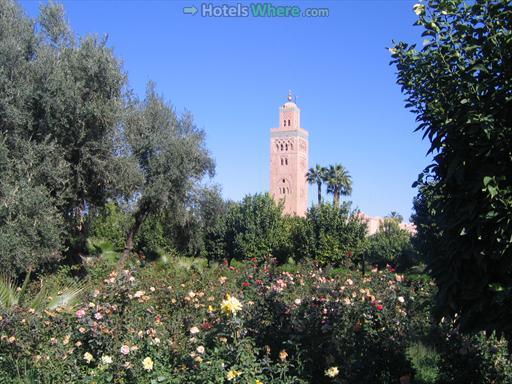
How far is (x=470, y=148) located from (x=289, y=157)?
71.0 metres

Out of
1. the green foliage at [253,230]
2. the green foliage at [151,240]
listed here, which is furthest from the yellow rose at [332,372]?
the green foliage at [253,230]

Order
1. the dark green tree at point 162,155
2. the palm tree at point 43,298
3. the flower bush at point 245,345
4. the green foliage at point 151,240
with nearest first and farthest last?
the flower bush at point 245,345
the palm tree at point 43,298
the dark green tree at point 162,155
the green foliage at point 151,240

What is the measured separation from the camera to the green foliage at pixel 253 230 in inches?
1105

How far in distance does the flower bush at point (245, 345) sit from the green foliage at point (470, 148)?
0.65 metres

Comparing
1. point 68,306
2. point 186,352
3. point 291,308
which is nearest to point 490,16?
point 291,308

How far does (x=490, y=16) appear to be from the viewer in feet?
10.1

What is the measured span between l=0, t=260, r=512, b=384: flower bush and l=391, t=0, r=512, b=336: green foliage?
65cm

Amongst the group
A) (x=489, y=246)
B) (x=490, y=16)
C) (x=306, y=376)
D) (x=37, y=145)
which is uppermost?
(x=37, y=145)

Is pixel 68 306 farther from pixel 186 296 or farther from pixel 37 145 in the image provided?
pixel 37 145

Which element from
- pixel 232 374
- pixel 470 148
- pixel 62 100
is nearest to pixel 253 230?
pixel 62 100

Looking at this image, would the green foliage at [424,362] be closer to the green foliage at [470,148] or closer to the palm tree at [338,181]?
the green foliage at [470,148]

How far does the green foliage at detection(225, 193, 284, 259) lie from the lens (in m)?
28.1

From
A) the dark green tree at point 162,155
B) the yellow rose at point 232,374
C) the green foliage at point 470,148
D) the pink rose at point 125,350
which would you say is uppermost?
the dark green tree at point 162,155

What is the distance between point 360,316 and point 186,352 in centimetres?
156
